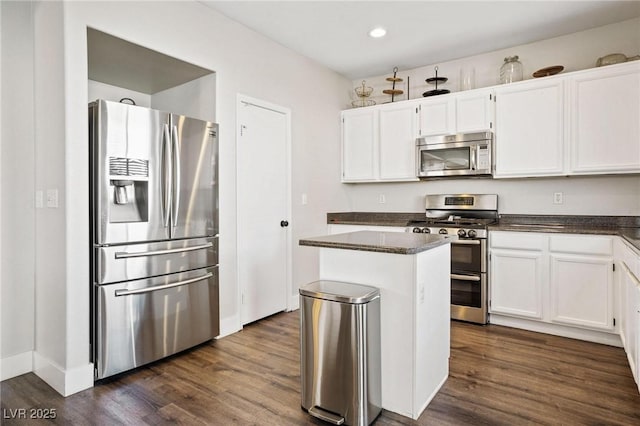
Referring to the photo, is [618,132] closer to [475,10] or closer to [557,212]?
[557,212]

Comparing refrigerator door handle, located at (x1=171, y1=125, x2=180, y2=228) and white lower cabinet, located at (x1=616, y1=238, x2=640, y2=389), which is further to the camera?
refrigerator door handle, located at (x1=171, y1=125, x2=180, y2=228)

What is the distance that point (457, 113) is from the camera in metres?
3.96

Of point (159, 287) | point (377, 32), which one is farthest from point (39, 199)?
point (377, 32)

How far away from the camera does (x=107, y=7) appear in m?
2.42

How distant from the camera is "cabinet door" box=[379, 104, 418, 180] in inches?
169

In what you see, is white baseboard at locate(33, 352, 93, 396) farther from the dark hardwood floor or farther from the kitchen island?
the kitchen island

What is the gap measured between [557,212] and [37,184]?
4.47 m

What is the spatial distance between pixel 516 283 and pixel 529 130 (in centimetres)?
146

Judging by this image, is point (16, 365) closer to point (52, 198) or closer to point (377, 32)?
point (52, 198)

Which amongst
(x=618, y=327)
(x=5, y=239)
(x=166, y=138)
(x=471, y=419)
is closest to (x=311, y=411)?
(x=471, y=419)

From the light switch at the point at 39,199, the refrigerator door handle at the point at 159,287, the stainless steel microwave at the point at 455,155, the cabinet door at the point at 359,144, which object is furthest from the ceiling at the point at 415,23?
the refrigerator door handle at the point at 159,287

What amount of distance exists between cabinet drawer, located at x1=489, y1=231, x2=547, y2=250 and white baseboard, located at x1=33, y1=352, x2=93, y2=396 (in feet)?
11.2

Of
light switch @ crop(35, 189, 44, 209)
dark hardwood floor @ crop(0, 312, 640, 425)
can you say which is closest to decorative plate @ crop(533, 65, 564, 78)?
dark hardwood floor @ crop(0, 312, 640, 425)

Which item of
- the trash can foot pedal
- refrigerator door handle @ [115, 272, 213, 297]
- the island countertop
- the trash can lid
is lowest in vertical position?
the trash can foot pedal
